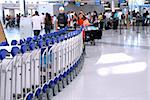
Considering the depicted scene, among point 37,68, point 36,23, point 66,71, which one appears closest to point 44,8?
point 36,23

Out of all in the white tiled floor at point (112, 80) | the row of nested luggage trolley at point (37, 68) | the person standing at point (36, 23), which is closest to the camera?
the row of nested luggage trolley at point (37, 68)

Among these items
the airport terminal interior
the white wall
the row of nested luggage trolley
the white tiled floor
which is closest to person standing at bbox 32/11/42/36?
the airport terminal interior

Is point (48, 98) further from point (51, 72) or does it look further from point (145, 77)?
point (145, 77)

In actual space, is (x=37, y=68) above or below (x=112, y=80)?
above

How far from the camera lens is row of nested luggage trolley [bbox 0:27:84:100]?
4.20m

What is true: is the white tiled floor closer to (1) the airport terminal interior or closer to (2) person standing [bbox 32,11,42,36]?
(1) the airport terminal interior

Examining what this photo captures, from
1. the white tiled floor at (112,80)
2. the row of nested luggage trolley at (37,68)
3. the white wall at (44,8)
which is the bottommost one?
the white tiled floor at (112,80)

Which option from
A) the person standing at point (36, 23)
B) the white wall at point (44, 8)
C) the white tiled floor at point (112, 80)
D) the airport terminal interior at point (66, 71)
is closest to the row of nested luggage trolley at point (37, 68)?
the airport terminal interior at point (66, 71)

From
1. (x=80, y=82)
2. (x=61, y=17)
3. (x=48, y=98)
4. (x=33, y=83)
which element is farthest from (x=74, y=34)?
(x=61, y=17)

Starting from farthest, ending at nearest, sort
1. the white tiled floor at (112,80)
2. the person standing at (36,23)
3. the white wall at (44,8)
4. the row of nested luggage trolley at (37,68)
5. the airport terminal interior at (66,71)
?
1. the white wall at (44,8)
2. the person standing at (36,23)
3. the white tiled floor at (112,80)
4. the airport terminal interior at (66,71)
5. the row of nested luggage trolley at (37,68)

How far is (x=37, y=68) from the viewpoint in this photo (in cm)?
526

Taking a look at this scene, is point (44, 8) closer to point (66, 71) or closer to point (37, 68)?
point (66, 71)

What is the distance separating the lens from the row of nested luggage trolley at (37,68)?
420 cm

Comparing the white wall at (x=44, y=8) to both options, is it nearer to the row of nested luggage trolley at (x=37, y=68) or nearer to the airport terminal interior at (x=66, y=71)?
the airport terminal interior at (x=66, y=71)
